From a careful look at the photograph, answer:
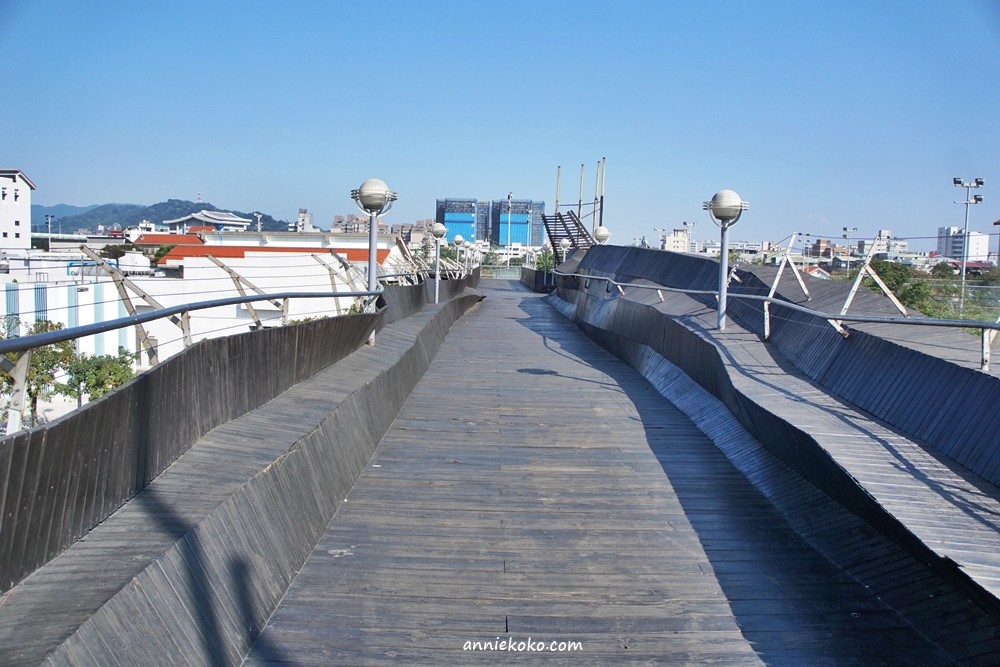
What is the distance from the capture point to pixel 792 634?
537 cm

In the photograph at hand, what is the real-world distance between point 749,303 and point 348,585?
1008cm

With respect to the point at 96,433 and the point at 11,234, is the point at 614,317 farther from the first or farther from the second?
the point at 11,234

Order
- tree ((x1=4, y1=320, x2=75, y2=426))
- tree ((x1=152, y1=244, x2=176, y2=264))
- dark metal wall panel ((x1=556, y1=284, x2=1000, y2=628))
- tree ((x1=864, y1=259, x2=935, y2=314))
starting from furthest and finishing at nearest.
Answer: tree ((x1=152, y1=244, x2=176, y2=264)) → tree ((x1=864, y1=259, x2=935, y2=314)) → dark metal wall panel ((x1=556, y1=284, x2=1000, y2=628)) → tree ((x1=4, y1=320, x2=75, y2=426))

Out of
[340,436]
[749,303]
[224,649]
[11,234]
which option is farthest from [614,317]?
[11,234]

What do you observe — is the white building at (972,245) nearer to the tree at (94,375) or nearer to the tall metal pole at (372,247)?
the tall metal pole at (372,247)

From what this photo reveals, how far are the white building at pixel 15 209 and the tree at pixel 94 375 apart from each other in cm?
3271

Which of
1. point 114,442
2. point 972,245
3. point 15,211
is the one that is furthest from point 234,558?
point 15,211

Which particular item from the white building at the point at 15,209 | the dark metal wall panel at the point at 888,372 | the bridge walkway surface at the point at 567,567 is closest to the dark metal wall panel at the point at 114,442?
the bridge walkway surface at the point at 567,567

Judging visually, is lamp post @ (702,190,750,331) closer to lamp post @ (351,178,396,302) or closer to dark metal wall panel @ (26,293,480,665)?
lamp post @ (351,178,396,302)

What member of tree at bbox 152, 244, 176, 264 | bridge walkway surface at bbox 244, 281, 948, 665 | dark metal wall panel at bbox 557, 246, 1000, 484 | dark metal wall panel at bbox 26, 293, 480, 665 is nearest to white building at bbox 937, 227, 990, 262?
dark metal wall panel at bbox 557, 246, 1000, 484

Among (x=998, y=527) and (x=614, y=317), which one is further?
(x=614, y=317)

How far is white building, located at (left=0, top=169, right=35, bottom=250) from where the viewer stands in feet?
122

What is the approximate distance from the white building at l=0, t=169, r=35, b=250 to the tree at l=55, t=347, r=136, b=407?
3271cm

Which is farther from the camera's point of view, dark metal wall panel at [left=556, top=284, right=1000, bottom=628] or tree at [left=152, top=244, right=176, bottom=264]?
tree at [left=152, top=244, right=176, bottom=264]
